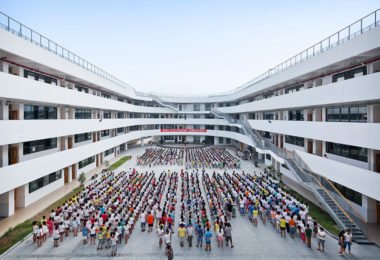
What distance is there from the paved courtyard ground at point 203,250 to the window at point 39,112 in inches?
400

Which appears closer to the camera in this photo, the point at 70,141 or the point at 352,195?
the point at 352,195

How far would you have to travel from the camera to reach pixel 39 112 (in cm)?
2034

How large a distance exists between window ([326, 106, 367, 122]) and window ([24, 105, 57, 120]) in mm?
24660

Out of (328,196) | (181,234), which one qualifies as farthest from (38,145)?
(328,196)

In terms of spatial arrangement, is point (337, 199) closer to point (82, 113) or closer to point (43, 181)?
point (43, 181)

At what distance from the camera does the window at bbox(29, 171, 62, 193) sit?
62.9 feet

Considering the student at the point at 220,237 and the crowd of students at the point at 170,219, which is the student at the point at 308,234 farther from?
the student at the point at 220,237

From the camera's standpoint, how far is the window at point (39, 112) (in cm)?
1880

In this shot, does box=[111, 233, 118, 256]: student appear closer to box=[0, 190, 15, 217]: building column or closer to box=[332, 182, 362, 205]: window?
box=[0, 190, 15, 217]: building column

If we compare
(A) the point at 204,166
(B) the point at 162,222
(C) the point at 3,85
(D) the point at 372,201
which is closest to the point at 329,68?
(D) the point at 372,201

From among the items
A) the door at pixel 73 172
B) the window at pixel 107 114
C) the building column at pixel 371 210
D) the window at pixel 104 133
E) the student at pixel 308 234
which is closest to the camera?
the student at pixel 308 234

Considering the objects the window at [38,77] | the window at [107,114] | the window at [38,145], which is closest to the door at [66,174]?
the window at [38,145]

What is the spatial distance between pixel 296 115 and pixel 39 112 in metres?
25.2

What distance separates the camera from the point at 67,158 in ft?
72.8
